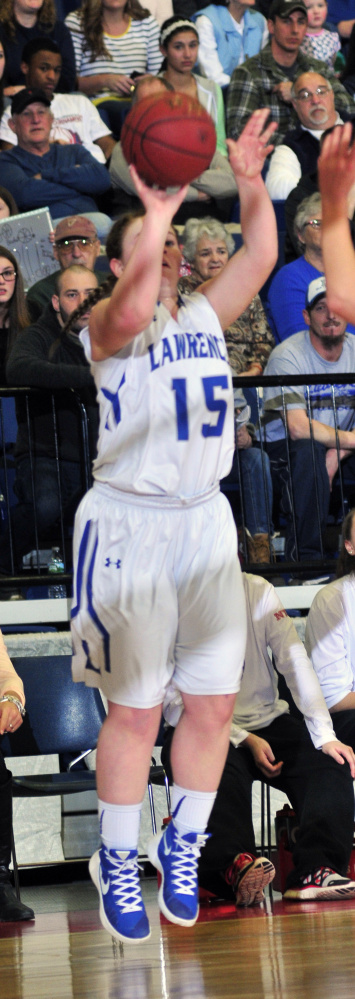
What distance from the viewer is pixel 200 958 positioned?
2.87 meters

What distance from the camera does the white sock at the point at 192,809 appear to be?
2.84 metres

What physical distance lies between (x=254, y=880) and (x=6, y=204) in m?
4.32

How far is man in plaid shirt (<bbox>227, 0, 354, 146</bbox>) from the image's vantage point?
27.5ft

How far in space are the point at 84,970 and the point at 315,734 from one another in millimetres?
1595

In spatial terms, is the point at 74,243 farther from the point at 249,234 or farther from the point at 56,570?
the point at 249,234

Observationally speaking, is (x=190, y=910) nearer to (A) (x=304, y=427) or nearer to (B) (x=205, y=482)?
(B) (x=205, y=482)

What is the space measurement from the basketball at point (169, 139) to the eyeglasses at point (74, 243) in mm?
3712

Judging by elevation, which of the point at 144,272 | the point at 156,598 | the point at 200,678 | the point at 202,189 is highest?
the point at 202,189

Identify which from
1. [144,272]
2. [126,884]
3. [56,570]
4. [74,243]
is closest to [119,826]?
[126,884]

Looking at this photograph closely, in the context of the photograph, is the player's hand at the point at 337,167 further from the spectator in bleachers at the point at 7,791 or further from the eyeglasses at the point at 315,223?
the eyeglasses at the point at 315,223

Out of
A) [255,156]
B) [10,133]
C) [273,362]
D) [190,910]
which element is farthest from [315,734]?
[10,133]

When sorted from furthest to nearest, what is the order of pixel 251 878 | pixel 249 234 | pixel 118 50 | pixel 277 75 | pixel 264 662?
pixel 118 50, pixel 277 75, pixel 264 662, pixel 251 878, pixel 249 234

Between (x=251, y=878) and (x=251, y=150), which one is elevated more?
(x=251, y=150)

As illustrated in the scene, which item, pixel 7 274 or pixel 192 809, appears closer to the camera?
pixel 192 809
